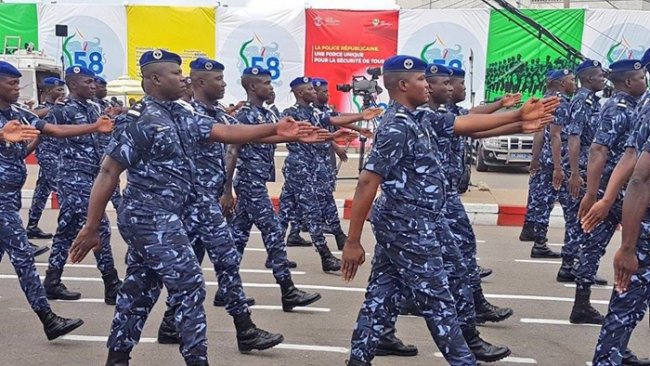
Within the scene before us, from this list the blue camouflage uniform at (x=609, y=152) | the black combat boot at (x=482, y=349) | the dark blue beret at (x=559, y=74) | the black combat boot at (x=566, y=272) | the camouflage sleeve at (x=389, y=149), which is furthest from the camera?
the dark blue beret at (x=559, y=74)

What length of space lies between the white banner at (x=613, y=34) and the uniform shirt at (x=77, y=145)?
55.0 feet

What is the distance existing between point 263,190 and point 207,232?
1447mm

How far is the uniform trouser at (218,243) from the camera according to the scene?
5.13m

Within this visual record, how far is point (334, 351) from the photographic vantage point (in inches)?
212

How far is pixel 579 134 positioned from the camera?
23.0 ft

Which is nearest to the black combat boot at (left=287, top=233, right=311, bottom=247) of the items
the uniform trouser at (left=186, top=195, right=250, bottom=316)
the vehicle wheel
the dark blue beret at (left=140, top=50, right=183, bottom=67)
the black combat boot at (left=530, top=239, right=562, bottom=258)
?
the black combat boot at (left=530, top=239, right=562, bottom=258)

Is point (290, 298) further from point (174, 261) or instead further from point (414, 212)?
point (414, 212)

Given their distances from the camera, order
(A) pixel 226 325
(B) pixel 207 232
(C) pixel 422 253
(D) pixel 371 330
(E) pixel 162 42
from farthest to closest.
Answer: (E) pixel 162 42 < (A) pixel 226 325 < (B) pixel 207 232 < (D) pixel 371 330 < (C) pixel 422 253

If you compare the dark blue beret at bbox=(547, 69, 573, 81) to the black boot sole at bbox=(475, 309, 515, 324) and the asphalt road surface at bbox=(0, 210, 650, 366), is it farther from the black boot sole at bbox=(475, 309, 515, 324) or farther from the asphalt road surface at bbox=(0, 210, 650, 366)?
the black boot sole at bbox=(475, 309, 515, 324)

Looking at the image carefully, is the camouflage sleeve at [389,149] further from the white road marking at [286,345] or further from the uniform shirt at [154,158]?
the white road marking at [286,345]

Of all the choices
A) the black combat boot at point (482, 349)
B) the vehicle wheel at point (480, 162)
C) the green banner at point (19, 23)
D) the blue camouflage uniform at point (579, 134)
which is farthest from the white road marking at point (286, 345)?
the green banner at point (19, 23)

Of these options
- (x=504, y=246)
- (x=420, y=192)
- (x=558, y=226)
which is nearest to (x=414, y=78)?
(x=420, y=192)

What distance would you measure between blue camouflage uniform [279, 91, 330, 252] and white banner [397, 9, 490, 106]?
12814mm

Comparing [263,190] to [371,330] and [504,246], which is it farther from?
[504,246]
